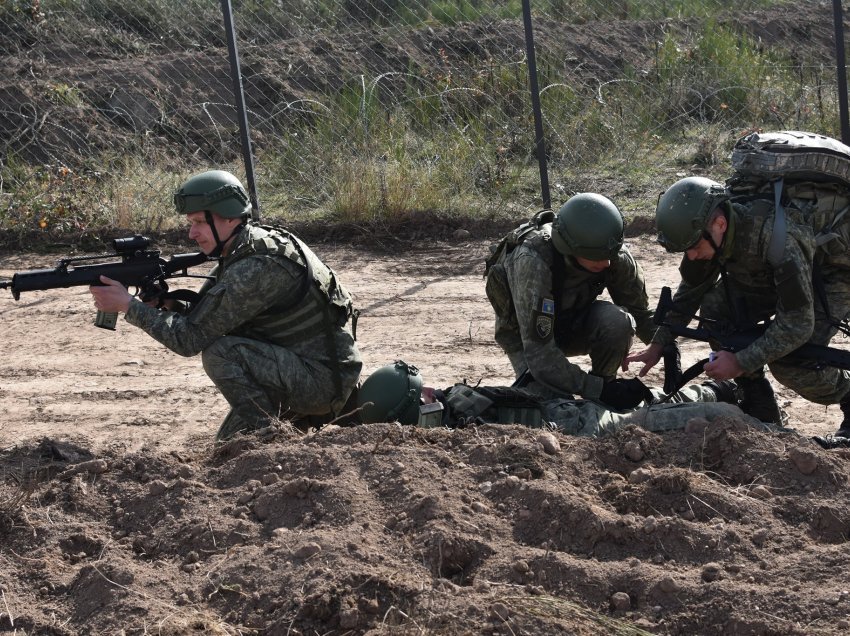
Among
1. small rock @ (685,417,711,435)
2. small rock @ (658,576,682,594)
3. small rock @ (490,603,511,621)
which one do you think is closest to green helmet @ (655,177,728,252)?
small rock @ (685,417,711,435)

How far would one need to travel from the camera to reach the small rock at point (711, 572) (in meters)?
3.39

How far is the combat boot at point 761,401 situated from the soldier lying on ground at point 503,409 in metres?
0.43

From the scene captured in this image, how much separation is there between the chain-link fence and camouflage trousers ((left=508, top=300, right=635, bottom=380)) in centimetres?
369

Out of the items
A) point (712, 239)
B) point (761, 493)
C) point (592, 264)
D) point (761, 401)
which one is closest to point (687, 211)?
point (712, 239)

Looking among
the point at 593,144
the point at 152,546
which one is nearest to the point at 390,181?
the point at 593,144

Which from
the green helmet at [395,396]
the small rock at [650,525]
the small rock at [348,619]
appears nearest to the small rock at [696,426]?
the small rock at [650,525]

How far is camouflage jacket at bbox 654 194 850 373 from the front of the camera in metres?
4.95

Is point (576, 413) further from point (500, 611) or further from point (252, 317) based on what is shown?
point (500, 611)

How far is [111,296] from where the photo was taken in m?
5.12

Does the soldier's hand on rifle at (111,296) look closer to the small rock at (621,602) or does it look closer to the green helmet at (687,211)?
the green helmet at (687,211)

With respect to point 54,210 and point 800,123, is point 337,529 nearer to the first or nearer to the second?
point 54,210

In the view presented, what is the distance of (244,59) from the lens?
13.4m

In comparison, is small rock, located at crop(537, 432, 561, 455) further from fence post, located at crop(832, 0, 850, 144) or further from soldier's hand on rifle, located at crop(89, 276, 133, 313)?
fence post, located at crop(832, 0, 850, 144)

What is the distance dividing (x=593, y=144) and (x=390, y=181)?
2189 mm
